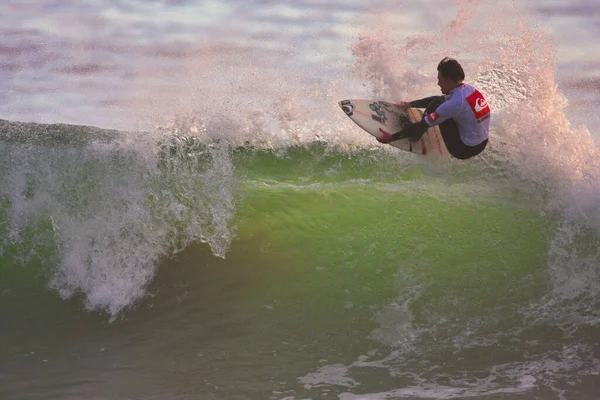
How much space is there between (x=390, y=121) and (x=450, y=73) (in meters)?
0.94

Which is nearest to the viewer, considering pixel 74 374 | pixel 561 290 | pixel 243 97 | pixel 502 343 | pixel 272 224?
pixel 74 374

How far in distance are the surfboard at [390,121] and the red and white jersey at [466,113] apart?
0.53m

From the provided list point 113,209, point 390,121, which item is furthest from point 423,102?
point 113,209

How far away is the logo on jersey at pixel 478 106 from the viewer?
609 cm

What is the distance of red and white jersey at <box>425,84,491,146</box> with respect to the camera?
604cm

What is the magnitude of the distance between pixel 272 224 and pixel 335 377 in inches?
79.7

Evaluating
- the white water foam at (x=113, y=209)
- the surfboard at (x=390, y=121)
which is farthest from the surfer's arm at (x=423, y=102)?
the white water foam at (x=113, y=209)

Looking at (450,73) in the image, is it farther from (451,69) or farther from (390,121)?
(390,121)

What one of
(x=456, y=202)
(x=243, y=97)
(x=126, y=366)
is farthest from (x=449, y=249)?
(x=243, y=97)

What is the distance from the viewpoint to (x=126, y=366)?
5012 millimetres

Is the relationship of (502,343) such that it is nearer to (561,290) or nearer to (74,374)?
(561,290)

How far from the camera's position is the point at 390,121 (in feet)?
22.5

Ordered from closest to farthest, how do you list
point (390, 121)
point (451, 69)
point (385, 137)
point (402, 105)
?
point (451, 69), point (385, 137), point (390, 121), point (402, 105)

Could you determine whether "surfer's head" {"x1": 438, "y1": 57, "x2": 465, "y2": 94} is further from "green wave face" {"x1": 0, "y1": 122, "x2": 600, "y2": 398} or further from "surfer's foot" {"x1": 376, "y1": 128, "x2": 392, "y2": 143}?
"green wave face" {"x1": 0, "y1": 122, "x2": 600, "y2": 398}
